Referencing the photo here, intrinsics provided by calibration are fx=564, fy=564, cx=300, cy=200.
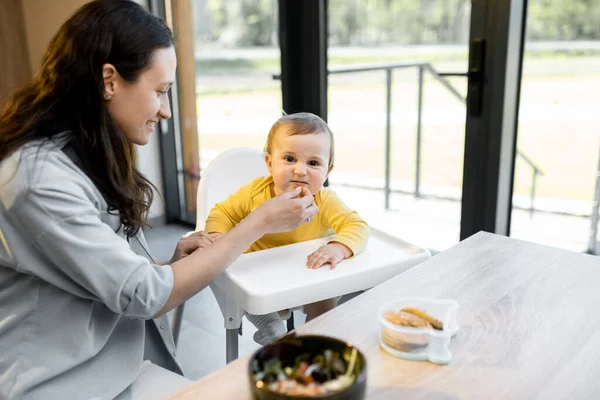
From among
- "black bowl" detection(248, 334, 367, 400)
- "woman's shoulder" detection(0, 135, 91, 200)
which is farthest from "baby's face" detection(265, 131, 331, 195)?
"black bowl" detection(248, 334, 367, 400)

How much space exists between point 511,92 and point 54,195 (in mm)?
1571

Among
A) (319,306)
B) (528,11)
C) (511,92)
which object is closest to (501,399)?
(319,306)

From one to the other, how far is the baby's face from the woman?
26 centimetres

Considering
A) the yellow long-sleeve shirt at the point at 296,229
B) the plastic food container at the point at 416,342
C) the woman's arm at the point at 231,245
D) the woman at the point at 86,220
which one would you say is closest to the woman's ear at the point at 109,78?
the woman at the point at 86,220

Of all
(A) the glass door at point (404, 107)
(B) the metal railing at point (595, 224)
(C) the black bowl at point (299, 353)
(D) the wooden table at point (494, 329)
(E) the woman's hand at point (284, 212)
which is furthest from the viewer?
(B) the metal railing at point (595, 224)

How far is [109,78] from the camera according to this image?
3.38 ft

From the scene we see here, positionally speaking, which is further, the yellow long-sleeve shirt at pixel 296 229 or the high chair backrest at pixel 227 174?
the high chair backrest at pixel 227 174

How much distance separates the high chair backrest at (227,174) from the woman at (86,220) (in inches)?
20.1

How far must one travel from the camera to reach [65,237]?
89 centimetres

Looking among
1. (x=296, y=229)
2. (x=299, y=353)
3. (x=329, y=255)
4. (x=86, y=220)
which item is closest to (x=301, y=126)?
(x=296, y=229)

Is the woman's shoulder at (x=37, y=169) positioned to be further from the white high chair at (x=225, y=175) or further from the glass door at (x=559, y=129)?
the glass door at (x=559, y=129)

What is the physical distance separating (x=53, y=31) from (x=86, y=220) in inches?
123

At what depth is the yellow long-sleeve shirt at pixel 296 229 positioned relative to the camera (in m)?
1.41

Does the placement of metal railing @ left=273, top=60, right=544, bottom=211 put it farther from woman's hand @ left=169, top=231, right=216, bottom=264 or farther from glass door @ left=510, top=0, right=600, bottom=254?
woman's hand @ left=169, top=231, right=216, bottom=264
